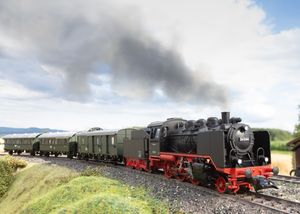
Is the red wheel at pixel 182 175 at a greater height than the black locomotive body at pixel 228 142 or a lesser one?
lesser

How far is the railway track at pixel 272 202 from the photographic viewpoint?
1030cm

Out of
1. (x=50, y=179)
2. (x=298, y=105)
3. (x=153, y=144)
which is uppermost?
(x=298, y=105)

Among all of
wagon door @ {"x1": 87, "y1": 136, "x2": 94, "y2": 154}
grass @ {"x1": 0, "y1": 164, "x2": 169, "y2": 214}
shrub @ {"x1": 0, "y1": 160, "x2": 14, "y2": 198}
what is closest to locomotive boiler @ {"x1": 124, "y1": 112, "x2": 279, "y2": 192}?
grass @ {"x1": 0, "y1": 164, "x2": 169, "y2": 214}

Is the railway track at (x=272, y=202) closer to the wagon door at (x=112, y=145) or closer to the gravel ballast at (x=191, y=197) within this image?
the gravel ballast at (x=191, y=197)

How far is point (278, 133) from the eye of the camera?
94.8 m

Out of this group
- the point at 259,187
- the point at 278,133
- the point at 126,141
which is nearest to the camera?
the point at 259,187

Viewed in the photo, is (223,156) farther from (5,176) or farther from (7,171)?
(7,171)

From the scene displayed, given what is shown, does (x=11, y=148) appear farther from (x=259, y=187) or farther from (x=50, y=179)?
(x=259, y=187)

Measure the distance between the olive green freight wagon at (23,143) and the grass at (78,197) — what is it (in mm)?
19670

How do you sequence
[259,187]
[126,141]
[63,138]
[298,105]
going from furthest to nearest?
1. [298,105]
2. [63,138]
3. [126,141]
4. [259,187]

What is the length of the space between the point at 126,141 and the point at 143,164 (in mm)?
3169

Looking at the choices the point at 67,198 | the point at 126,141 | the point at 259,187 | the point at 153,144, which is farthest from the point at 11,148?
the point at 259,187

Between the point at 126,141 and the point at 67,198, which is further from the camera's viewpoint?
the point at 126,141

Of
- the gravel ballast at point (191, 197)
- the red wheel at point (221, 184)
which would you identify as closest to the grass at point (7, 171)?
the gravel ballast at point (191, 197)
